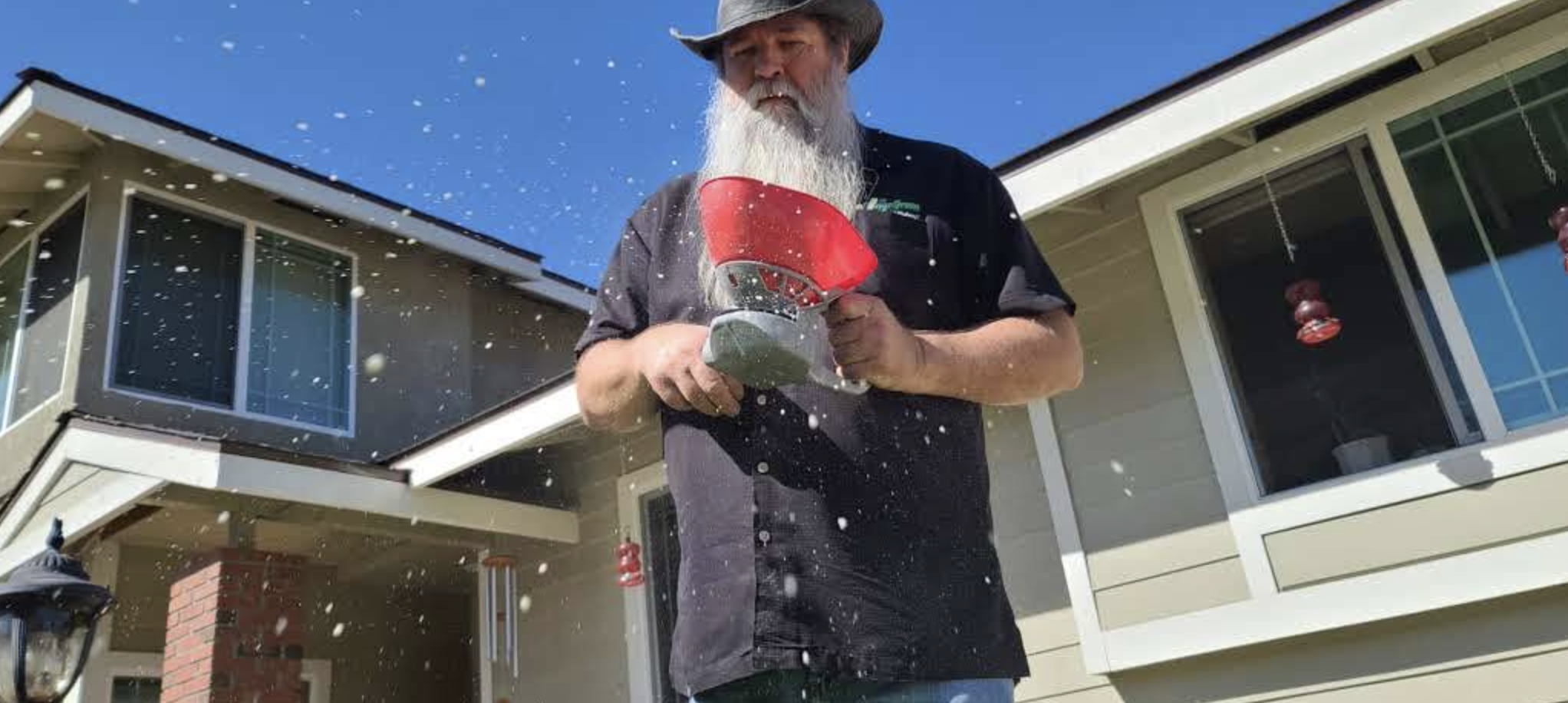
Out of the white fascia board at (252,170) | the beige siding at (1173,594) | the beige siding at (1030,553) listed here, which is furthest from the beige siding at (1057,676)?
the white fascia board at (252,170)

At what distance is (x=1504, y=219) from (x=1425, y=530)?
1.32 m

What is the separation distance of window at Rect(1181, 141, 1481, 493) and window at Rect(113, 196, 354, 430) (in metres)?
7.48

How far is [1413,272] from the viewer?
4.68 metres

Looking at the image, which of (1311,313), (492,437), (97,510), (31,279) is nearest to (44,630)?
(97,510)

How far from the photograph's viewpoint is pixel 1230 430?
484 cm

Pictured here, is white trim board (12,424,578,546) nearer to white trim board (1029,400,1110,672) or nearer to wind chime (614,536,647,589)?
wind chime (614,536,647,589)

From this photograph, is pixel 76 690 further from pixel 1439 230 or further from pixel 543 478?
pixel 1439 230

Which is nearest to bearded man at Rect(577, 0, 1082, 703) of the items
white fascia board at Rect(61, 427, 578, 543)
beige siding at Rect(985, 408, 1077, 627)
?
beige siding at Rect(985, 408, 1077, 627)

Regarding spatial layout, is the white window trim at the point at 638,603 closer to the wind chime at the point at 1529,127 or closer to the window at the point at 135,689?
the window at the point at 135,689

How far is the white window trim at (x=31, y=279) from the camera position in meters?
8.82

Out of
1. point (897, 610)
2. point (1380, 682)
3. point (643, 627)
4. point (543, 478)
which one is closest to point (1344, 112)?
point (1380, 682)

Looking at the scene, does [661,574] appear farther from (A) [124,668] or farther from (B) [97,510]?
(A) [124,668]

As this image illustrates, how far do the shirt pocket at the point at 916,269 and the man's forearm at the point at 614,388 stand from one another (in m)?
0.34

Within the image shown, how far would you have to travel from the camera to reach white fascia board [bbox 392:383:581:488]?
670 cm
